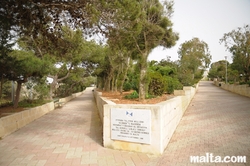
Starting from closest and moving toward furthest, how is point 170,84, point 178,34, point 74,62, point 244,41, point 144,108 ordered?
1. point 144,108
2. point 178,34
3. point 170,84
4. point 74,62
5. point 244,41

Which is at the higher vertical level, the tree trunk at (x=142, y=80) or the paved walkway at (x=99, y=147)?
the tree trunk at (x=142, y=80)

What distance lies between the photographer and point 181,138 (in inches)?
243

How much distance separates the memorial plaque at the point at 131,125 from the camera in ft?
15.6

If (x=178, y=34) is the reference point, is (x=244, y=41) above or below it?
above

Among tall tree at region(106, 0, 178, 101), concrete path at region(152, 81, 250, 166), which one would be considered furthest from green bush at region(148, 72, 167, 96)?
concrete path at region(152, 81, 250, 166)

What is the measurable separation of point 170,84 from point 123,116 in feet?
33.4

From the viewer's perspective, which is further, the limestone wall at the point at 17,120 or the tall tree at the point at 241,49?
the tall tree at the point at 241,49

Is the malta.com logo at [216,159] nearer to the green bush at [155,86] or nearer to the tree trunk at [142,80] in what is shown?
the tree trunk at [142,80]

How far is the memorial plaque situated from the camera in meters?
4.77

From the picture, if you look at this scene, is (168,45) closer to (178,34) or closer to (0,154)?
(178,34)

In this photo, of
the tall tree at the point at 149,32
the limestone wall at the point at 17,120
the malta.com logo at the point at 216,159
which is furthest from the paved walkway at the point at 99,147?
the tall tree at the point at 149,32

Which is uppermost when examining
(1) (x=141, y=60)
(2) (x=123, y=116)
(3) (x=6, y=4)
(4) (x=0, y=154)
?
(3) (x=6, y=4)

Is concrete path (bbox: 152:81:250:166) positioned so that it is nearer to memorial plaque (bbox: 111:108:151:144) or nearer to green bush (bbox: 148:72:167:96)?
memorial plaque (bbox: 111:108:151:144)

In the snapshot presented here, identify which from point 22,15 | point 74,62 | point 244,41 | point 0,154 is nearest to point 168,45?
point 22,15
